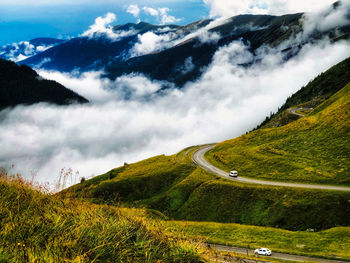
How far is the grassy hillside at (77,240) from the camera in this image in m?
6.84

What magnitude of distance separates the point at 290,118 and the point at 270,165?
7341 centimetres

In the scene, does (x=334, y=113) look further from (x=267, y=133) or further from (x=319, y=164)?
(x=319, y=164)

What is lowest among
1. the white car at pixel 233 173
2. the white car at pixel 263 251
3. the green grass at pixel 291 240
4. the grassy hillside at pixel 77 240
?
the green grass at pixel 291 240

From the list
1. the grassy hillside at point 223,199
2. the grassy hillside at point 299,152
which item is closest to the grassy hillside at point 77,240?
the grassy hillside at point 223,199

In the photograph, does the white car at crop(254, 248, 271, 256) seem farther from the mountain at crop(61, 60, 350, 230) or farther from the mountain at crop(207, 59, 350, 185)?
the mountain at crop(207, 59, 350, 185)

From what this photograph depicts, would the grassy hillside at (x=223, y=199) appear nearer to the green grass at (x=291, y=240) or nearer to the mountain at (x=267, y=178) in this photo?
the mountain at (x=267, y=178)

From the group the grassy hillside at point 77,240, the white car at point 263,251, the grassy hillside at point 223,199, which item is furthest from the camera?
the grassy hillside at point 223,199

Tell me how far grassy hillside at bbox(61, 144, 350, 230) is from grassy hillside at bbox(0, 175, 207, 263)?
22329mm

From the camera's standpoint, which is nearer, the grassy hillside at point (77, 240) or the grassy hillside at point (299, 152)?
the grassy hillside at point (77, 240)

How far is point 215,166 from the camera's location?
90750mm

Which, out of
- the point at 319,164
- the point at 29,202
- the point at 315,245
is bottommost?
the point at 315,245

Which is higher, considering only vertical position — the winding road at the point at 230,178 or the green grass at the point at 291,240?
the winding road at the point at 230,178

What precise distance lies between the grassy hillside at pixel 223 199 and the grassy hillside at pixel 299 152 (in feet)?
31.9

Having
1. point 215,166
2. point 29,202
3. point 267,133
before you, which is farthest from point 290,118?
point 29,202
